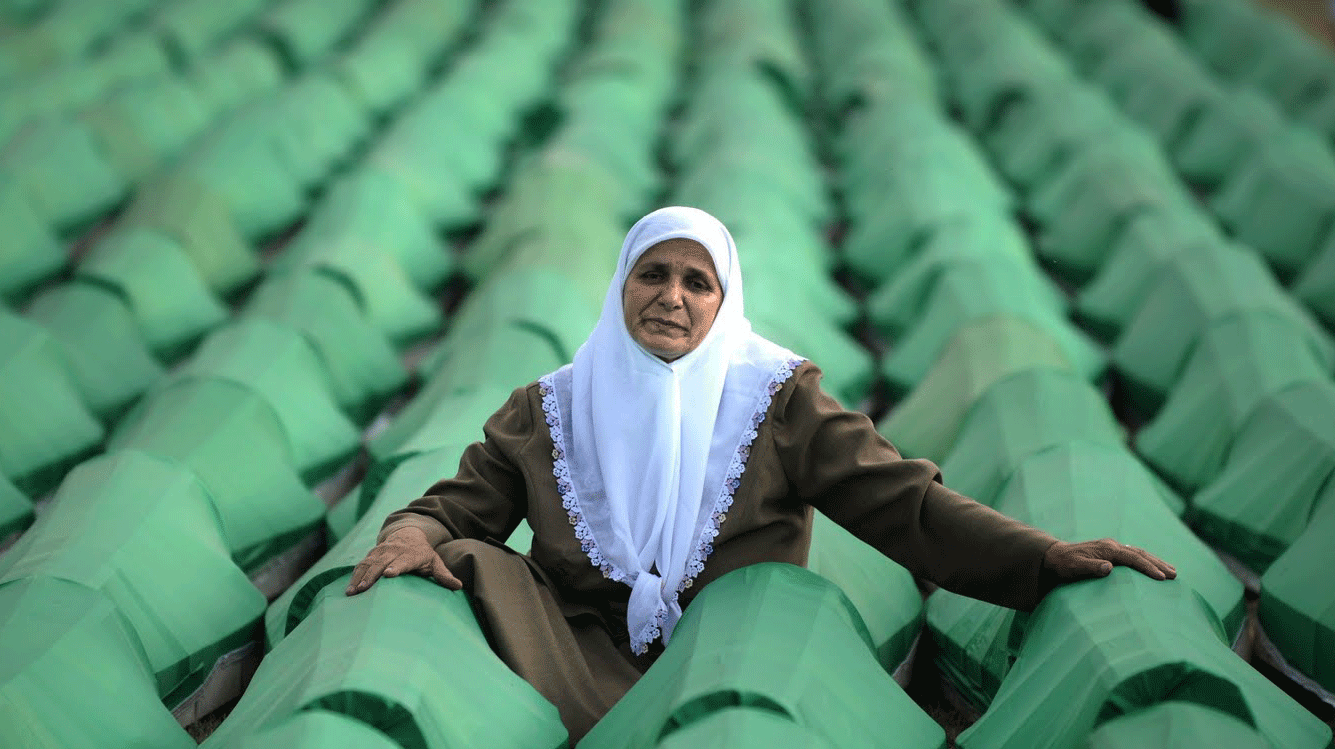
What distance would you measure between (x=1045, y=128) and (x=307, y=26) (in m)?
3.37

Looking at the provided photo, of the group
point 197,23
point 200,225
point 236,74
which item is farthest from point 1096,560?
point 197,23

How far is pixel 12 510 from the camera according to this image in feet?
7.68

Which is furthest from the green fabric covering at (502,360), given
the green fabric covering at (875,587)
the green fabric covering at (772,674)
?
the green fabric covering at (772,674)

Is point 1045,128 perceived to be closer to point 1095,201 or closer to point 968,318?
point 1095,201

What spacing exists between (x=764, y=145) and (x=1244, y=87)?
87.3 inches

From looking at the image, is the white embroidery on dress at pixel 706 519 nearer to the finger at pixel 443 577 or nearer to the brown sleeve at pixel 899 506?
the brown sleeve at pixel 899 506

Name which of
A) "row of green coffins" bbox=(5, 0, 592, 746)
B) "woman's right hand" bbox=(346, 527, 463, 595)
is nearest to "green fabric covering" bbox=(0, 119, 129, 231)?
"row of green coffins" bbox=(5, 0, 592, 746)

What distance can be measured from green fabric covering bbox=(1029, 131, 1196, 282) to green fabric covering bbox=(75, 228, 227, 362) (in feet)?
7.82

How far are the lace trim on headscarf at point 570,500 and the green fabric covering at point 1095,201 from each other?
8.61 ft

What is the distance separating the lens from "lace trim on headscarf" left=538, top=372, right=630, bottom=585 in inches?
69.1

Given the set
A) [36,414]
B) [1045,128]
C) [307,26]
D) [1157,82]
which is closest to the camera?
[36,414]

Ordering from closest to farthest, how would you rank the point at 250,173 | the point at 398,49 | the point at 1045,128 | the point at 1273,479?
the point at 1273,479 → the point at 250,173 → the point at 1045,128 → the point at 398,49

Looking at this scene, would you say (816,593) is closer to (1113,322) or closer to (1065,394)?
(1065,394)

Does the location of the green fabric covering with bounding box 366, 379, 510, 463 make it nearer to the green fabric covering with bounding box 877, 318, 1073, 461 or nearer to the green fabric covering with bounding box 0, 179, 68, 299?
the green fabric covering with bounding box 877, 318, 1073, 461
